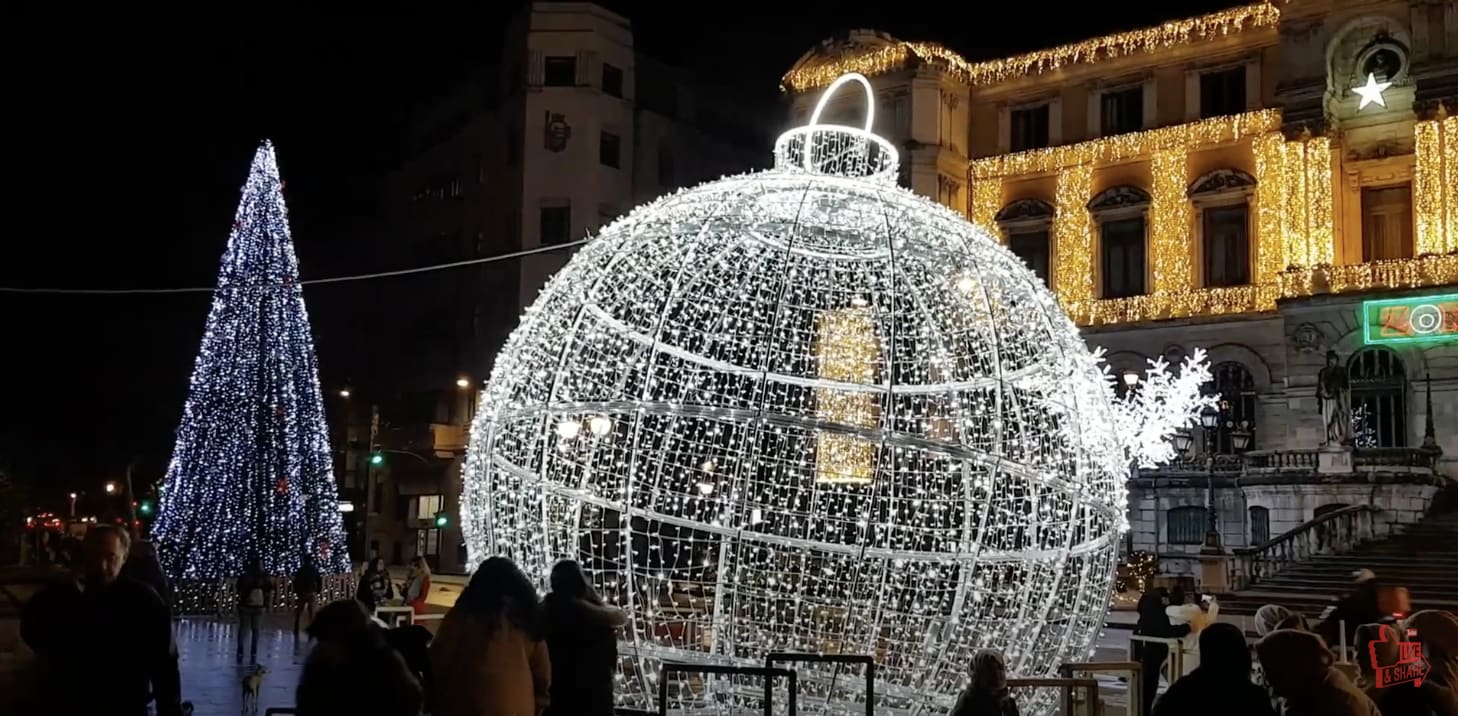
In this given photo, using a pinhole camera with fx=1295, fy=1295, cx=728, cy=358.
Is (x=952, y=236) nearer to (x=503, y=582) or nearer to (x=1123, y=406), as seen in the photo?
(x=503, y=582)

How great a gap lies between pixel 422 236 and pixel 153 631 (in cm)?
4273

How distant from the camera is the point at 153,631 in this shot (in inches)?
199

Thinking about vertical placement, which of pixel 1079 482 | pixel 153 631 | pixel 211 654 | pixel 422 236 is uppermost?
pixel 422 236

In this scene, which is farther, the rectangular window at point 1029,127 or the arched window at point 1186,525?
the rectangular window at point 1029,127

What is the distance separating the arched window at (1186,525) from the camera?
101ft

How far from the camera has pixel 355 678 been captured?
3846 millimetres

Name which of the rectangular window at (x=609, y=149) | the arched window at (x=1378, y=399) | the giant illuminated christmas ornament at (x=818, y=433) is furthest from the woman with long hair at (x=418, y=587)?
the rectangular window at (x=609, y=149)

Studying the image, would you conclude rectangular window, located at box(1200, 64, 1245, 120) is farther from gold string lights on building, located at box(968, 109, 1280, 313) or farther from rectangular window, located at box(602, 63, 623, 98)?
rectangular window, located at box(602, 63, 623, 98)

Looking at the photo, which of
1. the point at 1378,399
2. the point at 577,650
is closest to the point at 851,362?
the point at 577,650

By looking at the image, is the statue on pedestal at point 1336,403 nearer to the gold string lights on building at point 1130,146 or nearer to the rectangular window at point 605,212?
the gold string lights on building at point 1130,146

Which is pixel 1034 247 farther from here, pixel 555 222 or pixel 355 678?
pixel 355 678

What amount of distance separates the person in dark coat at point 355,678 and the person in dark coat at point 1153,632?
8.64m

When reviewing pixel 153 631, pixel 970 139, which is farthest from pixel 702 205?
pixel 970 139

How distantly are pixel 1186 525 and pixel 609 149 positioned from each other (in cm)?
2025
